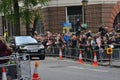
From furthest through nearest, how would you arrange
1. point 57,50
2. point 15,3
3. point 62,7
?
1. point 62,7
2. point 15,3
3. point 57,50

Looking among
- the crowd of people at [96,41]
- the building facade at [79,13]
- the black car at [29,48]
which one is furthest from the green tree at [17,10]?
the black car at [29,48]

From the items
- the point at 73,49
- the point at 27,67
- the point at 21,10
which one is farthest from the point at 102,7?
the point at 27,67

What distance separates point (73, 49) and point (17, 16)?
17990 mm

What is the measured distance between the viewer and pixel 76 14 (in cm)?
4816

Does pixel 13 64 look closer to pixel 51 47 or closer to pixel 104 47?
pixel 104 47

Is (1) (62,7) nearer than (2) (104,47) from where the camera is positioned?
No

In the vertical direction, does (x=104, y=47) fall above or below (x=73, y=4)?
below

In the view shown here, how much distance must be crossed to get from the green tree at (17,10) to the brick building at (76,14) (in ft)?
9.21

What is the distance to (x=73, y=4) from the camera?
47.8 metres

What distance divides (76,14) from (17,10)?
6602mm

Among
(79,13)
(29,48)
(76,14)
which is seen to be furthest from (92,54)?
(76,14)

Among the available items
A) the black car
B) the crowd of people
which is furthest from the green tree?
the black car

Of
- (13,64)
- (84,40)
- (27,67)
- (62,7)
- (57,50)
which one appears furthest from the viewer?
(62,7)

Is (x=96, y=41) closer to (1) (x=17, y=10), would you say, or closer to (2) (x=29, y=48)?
(2) (x=29, y=48)
